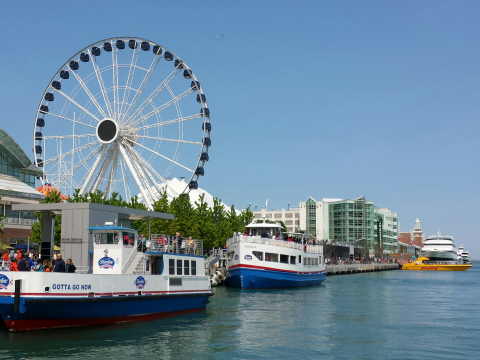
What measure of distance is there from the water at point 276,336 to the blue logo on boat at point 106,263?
3.51 meters

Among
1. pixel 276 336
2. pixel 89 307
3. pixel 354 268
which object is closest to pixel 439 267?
pixel 354 268

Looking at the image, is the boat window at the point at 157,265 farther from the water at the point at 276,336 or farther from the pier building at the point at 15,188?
the pier building at the point at 15,188

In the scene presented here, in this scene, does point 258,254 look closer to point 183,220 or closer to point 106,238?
point 183,220

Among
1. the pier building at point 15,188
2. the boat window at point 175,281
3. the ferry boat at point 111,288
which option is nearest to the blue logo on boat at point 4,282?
the ferry boat at point 111,288

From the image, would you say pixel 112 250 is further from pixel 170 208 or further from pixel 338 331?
pixel 170 208

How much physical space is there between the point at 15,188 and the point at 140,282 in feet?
158

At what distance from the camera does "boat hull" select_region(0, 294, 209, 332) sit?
2961 cm

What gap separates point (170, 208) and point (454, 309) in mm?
41278

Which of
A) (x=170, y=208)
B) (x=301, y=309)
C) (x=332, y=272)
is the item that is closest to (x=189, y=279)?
(x=301, y=309)

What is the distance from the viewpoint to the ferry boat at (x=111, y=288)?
2950 cm

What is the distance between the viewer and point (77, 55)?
2776 inches

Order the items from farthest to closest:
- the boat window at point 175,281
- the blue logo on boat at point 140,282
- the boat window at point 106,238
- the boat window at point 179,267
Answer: the boat window at point 179,267, the boat window at point 175,281, the boat window at point 106,238, the blue logo on boat at point 140,282

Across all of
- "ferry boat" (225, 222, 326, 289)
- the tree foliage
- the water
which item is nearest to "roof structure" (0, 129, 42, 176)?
the tree foliage

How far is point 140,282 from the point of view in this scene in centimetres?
3503
